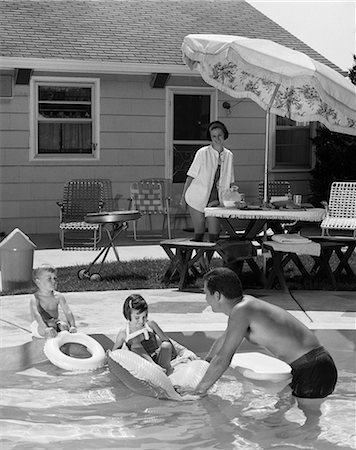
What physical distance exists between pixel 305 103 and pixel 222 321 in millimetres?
3298

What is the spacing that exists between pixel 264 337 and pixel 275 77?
429 cm

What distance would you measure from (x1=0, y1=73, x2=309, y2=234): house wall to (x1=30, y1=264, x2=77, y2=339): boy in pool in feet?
21.3

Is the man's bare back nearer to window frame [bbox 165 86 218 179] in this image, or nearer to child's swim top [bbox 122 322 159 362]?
child's swim top [bbox 122 322 159 362]

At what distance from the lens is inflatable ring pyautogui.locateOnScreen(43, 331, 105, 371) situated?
6.04 metres

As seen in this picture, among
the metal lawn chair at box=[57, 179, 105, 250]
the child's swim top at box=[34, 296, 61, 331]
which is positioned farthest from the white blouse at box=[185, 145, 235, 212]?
the child's swim top at box=[34, 296, 61, 331]

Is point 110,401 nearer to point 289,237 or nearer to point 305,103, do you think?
point 289,237

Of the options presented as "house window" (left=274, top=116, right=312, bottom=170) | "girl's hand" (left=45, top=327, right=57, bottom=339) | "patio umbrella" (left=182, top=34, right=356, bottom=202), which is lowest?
"girl's hand" (left=45, top=327, right=57, bottom=339)

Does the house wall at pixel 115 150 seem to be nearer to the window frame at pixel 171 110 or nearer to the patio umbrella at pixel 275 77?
the window frame at pixel 171 110

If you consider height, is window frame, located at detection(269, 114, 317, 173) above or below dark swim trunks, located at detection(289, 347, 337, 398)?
above

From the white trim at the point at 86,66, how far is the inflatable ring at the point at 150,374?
24.1 feet

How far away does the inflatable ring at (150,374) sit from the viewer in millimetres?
5371

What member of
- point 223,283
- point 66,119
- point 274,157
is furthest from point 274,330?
point 274,157

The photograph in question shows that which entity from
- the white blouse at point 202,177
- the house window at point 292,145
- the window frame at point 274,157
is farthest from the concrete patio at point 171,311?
the house window at point 292,145

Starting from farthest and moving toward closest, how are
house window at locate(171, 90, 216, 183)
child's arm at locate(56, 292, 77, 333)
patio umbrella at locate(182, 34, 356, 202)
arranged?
house window at locate(171, 90, 216, 183)
patio umbrella at locate(182, 34, 356, 202)
child's arm at locate(56, 292, 77, 333)
